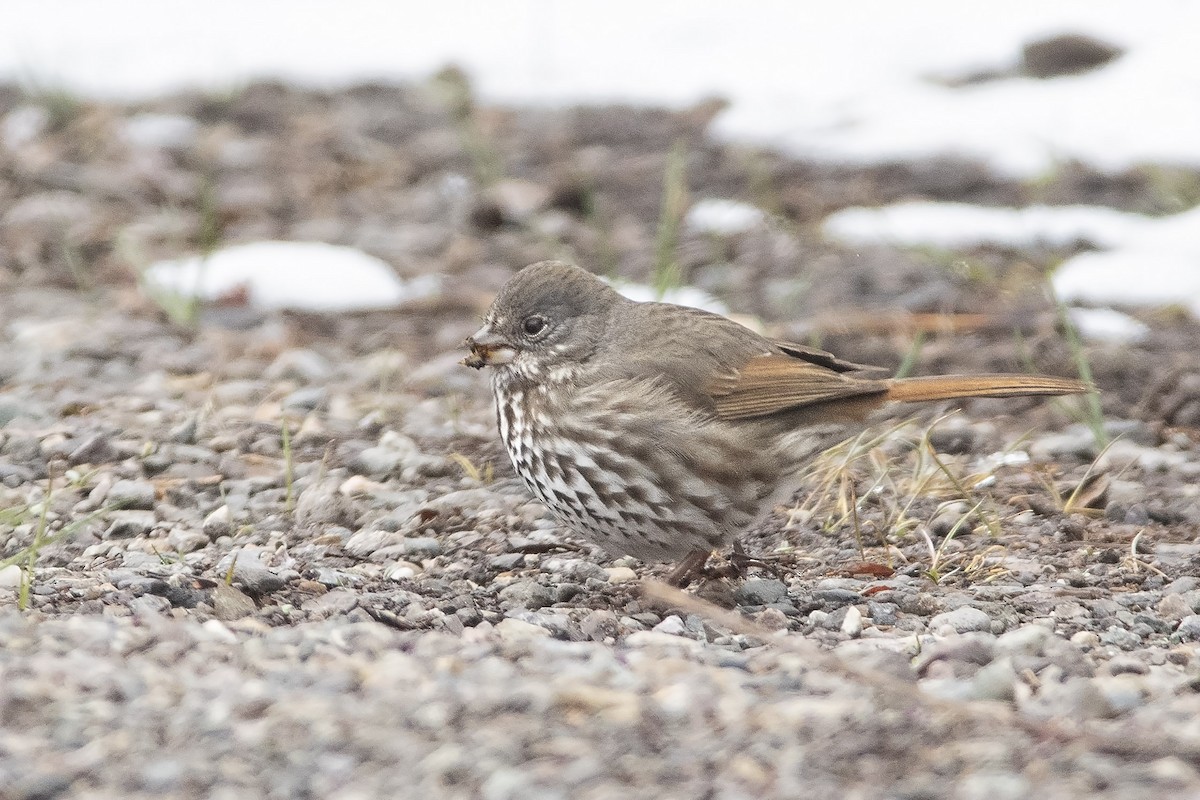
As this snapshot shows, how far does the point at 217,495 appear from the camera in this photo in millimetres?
5180

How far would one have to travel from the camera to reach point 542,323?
195 inches

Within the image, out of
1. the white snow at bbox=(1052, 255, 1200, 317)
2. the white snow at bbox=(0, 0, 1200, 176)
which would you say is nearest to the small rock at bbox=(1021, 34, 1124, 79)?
the white snow at bbox=(0, 0, 1200, 176)

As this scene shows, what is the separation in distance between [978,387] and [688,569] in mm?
1018

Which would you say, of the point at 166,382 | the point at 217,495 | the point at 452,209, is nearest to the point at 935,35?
the point at 452,209

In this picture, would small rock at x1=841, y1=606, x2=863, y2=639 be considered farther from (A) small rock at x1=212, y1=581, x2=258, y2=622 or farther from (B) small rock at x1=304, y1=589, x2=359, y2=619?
(A) small rock at x1=212, y1=581, x2=258, y2=622

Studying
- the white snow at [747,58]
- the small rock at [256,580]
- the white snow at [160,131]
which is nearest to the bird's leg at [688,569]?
the small rock at [256,580]

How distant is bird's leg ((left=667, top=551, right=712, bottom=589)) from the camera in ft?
15.4

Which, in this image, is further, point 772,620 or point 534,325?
point 534,325

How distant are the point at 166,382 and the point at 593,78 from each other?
5.51 meters

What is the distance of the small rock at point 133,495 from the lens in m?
5.00

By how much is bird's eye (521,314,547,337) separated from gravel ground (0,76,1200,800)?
1.98 ft

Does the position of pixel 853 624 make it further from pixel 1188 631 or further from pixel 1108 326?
pixel 1108 326

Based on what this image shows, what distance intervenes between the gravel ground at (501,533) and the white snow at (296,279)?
12cm

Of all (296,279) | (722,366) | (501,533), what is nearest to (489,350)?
(501,533)
